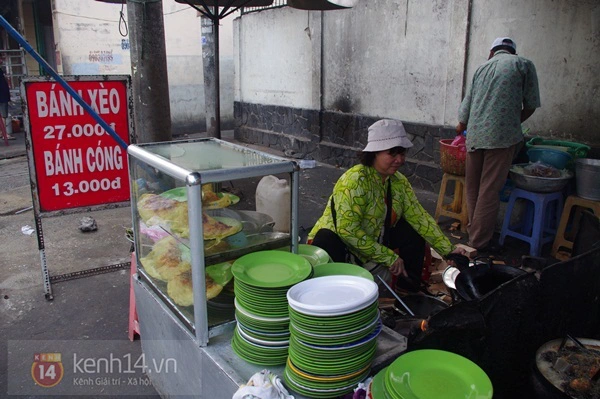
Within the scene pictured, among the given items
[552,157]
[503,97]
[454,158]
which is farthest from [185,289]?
[552,157]

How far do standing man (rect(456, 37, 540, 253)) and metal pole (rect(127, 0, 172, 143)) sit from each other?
10.2ft

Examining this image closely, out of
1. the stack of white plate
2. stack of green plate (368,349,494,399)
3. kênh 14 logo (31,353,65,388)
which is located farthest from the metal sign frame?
stack of green plate (368,349,494,399)

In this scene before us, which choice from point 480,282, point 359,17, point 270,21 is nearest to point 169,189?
point 480,282

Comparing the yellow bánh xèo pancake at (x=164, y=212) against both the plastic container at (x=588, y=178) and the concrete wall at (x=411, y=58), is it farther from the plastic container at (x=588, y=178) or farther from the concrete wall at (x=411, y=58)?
the concrete wall at (x=411, y=58)

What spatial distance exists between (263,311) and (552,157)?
13.0 ft

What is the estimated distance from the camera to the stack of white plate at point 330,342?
1.68m

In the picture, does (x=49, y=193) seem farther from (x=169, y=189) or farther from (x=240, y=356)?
(x=240, y=356)

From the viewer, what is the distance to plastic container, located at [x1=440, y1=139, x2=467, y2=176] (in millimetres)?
5243

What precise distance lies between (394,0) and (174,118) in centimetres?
805

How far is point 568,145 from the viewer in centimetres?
499

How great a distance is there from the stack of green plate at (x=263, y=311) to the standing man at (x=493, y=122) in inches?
129

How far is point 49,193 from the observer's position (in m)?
3.84

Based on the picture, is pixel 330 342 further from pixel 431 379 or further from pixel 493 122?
pixel 493 122

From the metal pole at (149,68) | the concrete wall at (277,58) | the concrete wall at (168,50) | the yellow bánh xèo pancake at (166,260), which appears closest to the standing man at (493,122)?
the metal pole at (149,68)
